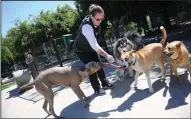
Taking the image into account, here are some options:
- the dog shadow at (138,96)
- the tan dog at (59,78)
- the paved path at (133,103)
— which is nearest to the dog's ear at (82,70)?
the tan dog at (59,78)

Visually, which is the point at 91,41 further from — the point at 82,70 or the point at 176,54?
the point at 176,54

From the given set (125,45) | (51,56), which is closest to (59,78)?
(125,45)

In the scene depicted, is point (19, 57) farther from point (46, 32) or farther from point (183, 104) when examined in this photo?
point (183, 104)

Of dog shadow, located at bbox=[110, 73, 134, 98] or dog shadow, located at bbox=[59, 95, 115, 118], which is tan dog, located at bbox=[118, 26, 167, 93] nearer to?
dog shadow, located at bbox=[110, 73, 134, 98]

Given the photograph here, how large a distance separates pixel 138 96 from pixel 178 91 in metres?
0.77

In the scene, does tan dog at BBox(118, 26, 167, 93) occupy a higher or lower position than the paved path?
higher

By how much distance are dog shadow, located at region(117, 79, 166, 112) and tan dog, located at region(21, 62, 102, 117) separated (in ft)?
2.77

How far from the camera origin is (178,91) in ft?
13.7

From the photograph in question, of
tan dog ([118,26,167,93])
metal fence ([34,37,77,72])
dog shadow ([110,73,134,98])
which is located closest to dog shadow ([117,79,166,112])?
tan dog ([118,26,167,93])

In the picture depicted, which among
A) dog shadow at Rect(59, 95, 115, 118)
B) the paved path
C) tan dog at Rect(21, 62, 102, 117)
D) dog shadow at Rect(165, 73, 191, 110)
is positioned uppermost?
tan dog at Rect(21, 62, 102, 117)

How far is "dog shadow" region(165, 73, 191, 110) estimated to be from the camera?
3.69 meters

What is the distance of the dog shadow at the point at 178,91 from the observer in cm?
369

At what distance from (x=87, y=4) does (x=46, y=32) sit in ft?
29.1

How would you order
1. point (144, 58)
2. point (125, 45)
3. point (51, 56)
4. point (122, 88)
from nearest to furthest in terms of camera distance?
1. point (144, 58)
2. point (122, 88)
3. point (125, 45)
4. point (51, 56)
